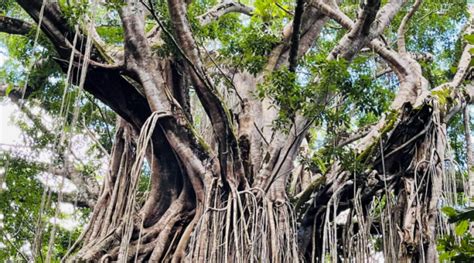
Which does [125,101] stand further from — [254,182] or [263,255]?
[263,255]

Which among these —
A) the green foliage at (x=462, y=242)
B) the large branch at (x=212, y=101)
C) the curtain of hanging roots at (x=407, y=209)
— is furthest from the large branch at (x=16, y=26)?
the green foliage at (x=462, y=242)

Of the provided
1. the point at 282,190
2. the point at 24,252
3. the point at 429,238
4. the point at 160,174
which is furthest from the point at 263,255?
the point at 24,252

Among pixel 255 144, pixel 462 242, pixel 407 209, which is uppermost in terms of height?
pixel 255 144

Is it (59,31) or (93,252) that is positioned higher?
(59,31)

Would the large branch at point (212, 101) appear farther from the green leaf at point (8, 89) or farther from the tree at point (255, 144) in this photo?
the green leaf at point (8, 89)

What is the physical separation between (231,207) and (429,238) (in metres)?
1.09

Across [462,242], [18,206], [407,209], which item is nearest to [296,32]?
[407,209]

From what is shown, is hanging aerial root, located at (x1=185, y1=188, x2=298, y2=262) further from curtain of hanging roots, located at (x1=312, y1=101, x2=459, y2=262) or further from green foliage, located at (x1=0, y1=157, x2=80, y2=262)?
→ green foliage, located at (x1=0, y1=157, x2=80, y2=262)

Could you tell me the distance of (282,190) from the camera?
3.76 meters

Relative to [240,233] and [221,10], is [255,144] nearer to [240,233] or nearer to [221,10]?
[240,233]

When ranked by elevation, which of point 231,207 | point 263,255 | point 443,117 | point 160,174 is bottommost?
point 263,255

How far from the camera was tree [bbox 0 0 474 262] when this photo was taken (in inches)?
129

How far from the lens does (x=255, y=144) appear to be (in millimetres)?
4012

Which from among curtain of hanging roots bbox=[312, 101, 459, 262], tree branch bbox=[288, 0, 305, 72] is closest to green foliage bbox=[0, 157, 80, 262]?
curtain of hanging roots bbox=[312, 101, 459, 262]
